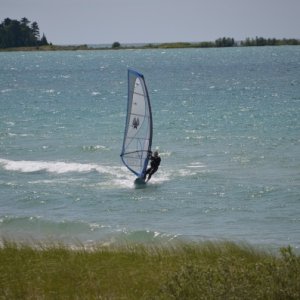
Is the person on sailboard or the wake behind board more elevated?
the person on sailboard

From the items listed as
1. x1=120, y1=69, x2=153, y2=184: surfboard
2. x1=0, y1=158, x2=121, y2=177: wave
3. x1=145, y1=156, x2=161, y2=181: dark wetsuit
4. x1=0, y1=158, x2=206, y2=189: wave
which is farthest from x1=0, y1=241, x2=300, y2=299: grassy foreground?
x1=0, y1=158, x2=121, y2=177: wave

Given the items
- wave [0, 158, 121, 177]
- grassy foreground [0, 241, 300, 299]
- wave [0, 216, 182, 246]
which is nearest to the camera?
grassy foreground [0, 241, 300, 299]

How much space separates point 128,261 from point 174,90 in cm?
6745

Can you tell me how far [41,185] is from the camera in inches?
A: 1264

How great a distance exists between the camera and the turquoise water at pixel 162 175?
82.3ft

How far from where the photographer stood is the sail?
1271 inches

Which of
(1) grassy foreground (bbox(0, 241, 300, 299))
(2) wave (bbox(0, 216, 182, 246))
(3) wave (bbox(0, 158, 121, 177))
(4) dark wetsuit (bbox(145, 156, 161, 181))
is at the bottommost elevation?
(3) wave (bbox(0, 158, 121, 177))

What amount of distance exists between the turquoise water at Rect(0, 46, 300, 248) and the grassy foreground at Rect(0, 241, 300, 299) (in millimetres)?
5030

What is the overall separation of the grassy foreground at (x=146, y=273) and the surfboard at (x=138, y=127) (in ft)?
42.1

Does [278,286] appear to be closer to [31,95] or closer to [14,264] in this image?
[14,264]

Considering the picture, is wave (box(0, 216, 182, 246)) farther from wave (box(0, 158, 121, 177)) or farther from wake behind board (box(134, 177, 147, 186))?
wave (box(0, 158, 121, 177))

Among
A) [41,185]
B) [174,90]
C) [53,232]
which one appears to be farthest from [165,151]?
[174,90]

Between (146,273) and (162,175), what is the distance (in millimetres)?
17367

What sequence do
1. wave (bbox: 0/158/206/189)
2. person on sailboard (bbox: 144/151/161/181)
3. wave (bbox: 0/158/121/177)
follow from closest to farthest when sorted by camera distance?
person on sailboard (bbox: 144/151/161/181) < wave (bbox: 0/158/206/189) < wave (bbox: 0/158/121/177)
